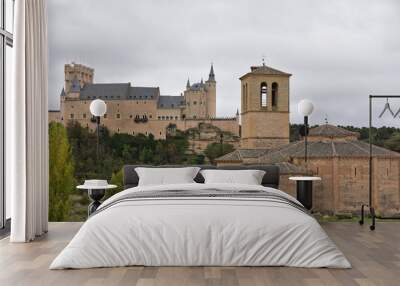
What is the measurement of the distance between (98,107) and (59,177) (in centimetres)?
116

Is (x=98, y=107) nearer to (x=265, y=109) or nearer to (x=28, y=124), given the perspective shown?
(x=28, y=124)

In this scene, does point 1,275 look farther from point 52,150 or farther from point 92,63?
point 92,63

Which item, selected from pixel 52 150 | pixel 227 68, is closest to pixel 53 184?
pixel 52 150

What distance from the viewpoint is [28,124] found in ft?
17.5

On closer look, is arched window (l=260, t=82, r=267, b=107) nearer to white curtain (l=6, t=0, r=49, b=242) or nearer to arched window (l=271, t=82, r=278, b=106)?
arched window (l=271, t=82, r=278, b=106)

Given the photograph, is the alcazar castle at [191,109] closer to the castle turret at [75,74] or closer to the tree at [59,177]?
the castle turret at [75,74]

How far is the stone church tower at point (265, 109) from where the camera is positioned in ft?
24.4

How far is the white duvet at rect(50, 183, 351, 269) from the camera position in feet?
13.3

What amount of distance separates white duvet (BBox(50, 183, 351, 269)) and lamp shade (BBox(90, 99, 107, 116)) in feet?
10.6

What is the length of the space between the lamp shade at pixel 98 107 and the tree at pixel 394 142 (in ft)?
13.2

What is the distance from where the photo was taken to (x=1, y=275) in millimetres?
3859

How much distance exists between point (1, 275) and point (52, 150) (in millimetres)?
3663

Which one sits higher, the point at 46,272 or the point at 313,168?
the point at 313,168

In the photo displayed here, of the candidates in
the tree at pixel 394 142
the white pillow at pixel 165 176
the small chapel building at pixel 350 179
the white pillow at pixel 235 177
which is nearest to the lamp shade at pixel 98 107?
the white pillow at pixel 165 176
